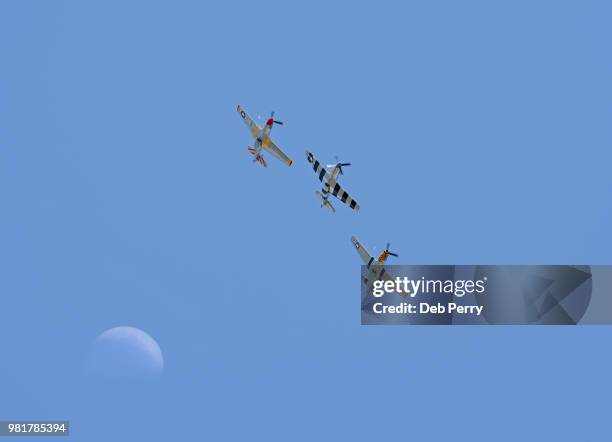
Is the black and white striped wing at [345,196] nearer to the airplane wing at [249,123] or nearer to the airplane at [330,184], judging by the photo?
the airplane at [330,184]

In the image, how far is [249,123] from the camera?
574 ft

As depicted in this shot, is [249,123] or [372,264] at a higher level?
[249,123]

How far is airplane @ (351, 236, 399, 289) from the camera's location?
162000 mm

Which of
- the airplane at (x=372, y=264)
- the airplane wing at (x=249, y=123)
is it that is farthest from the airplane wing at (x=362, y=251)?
the airplane wing at (x=249, y=123)

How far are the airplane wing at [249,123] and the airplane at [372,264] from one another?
862 inches

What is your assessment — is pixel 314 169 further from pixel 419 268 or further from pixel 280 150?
pixel 419 268

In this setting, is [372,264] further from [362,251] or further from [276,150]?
[276,150]

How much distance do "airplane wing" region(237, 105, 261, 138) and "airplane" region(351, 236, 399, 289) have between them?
2190 cm

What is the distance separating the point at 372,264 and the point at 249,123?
28.2 m

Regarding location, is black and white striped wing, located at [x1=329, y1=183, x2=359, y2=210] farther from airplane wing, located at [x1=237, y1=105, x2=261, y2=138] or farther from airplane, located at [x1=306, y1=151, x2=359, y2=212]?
airplane wing, located at [x1=237, y1=105, x2=261, y2=138]

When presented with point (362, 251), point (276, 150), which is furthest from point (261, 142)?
point (362, 251)

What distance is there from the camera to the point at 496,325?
154 m

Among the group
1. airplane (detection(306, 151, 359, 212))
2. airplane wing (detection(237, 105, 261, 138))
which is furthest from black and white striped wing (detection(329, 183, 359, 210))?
airplane wing (detection(237, 105, 261, 138))

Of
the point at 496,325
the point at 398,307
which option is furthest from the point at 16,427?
the point at 496,325
